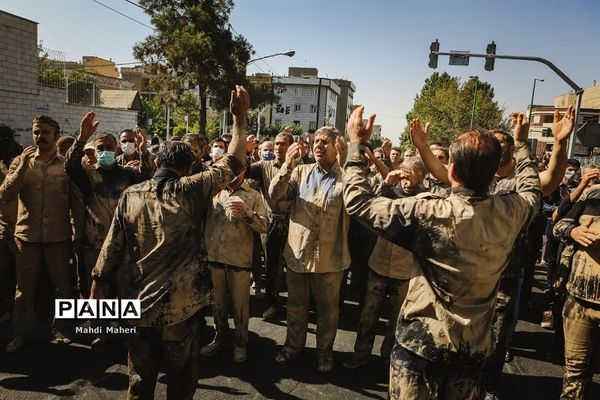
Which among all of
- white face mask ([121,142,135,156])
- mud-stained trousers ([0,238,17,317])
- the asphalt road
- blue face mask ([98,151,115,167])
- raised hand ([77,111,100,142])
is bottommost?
the asphalt road

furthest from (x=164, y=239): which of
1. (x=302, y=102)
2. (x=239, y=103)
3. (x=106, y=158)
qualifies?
(x=302, y=102)

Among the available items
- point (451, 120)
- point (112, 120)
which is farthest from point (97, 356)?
point (451, 120)

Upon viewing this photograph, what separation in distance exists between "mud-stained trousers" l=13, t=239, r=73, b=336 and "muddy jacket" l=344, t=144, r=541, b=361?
3.43m

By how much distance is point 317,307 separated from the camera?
13.2 ft

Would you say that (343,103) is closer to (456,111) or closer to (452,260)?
(456,111)

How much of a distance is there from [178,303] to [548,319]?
5233 mm

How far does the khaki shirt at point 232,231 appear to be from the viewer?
4.09 metres

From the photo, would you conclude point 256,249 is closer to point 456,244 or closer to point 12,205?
point 12,205

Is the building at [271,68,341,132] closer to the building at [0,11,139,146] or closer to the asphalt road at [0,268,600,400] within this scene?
the building at [0,11,139,146]

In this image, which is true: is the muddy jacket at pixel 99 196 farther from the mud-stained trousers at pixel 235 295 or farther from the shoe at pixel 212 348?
the shoe at pixel 212 348

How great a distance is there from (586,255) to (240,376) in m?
3.15

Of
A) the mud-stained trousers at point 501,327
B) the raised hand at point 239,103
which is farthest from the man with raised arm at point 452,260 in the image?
the mud-stained trousers at point 501,327

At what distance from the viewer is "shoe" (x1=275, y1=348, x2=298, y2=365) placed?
412 centimetres

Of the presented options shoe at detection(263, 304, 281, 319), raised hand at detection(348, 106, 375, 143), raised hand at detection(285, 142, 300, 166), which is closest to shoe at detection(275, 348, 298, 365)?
shoe at detection(263, 304, 281, 319)
